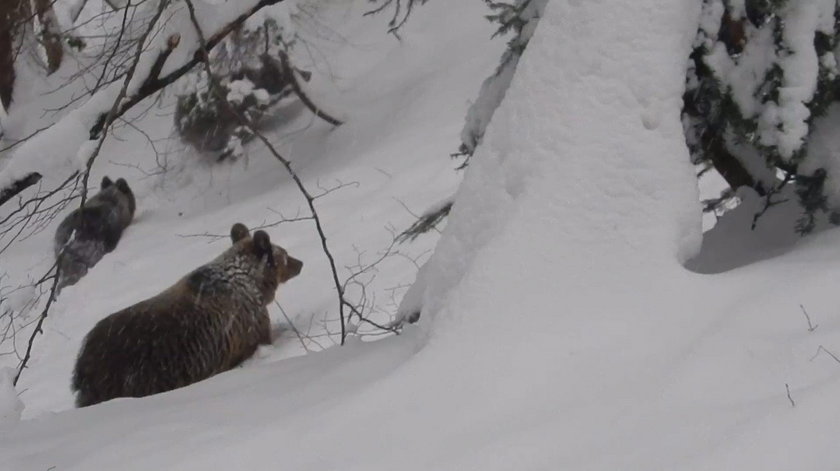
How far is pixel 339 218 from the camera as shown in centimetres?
1145


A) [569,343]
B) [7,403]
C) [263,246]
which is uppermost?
[7,403]

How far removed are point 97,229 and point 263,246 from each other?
20.4 feet

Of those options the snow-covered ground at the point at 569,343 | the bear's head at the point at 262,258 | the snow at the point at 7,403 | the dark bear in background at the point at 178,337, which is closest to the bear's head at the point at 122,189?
the bear's head at the point at 262,258

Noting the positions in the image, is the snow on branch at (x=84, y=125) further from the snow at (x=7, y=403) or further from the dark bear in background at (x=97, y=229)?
the dark bear in background at (x=97, y=229)

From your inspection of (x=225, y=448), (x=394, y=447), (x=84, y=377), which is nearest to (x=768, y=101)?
(x=394, y=447)

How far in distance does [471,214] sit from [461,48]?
11.7 m

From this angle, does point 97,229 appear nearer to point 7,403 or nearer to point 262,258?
point 262,258

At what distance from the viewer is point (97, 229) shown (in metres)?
13.6

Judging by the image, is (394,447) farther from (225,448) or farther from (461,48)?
(461,48)

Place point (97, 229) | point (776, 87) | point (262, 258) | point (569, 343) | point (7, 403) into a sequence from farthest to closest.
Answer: point (97, 229), point (262, 258), point (7, 403), point (776, 87), point (569, 343)

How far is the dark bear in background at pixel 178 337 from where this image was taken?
6.52m

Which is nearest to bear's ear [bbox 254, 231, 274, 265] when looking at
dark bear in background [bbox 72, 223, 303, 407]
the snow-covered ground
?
dark bear in background [bbox 72, 223, 303, 407]

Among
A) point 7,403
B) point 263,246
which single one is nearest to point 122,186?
point 263,246

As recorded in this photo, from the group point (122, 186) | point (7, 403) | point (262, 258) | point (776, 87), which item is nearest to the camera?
point (776, 87)
